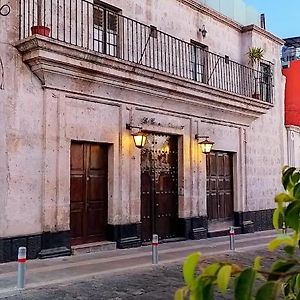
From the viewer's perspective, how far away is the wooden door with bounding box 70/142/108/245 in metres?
12.1

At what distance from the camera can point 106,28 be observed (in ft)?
43.4

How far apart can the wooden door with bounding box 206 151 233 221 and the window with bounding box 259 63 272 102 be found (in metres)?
3.53

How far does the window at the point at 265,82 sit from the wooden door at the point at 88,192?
30.1 feet

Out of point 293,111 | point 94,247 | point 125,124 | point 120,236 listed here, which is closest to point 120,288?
point 94,247

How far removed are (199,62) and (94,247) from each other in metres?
7.98

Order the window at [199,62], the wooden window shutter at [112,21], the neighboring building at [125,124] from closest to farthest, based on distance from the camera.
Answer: the neighboring building at [125,124], the wooden window shutter at [112,21], the window at [199,62]

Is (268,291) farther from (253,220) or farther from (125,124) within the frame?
(253,220)

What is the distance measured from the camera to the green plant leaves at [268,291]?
1.00 meters

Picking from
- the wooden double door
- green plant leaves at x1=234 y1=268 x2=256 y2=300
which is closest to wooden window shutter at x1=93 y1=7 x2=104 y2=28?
the wooden double door

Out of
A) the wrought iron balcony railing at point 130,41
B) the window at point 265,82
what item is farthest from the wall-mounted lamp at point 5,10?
the window at point 265,82

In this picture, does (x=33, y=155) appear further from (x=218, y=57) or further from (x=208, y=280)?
(x=208, y=280)

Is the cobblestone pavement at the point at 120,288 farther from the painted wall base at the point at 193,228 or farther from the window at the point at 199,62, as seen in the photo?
the window at the point at 199,62

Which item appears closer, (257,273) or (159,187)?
(257,273)

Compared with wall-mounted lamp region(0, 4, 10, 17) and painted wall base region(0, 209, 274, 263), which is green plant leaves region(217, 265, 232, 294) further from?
wall-mounted lamp region(0, 4, 10, 17)
